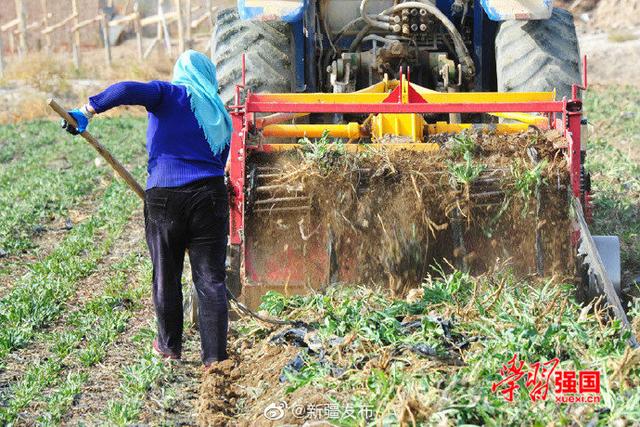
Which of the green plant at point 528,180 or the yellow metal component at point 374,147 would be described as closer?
the green plant at point 528,180

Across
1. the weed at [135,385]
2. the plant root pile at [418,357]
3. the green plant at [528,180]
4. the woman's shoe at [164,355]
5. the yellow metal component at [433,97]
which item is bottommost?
the woman's shoe at [164,355]

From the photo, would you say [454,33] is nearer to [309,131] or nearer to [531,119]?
[531,119]

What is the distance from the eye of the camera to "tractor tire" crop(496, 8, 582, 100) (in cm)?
679

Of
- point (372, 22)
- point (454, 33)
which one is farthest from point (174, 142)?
point (454, 33)

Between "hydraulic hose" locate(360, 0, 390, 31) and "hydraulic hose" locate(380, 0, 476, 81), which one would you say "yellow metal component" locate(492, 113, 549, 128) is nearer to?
"hydraulic hose" locate(380, 0, 476, 81)

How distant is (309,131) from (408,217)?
3.14 feet

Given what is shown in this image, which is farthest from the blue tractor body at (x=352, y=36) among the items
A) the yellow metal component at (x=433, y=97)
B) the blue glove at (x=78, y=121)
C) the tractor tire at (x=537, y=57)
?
the blue glove at (x=78, y=121)

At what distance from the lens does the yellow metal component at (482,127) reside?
6.11m

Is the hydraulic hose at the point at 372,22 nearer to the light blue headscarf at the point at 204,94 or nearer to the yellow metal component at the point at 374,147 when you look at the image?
the yellow metal component at the point at 374,147

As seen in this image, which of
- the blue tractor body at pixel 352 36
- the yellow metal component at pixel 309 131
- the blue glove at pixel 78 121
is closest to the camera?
the blue glove at pixel 78 121

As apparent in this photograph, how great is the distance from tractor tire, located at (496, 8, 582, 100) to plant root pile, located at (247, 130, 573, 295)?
1187 mm

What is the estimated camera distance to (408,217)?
5.64 m

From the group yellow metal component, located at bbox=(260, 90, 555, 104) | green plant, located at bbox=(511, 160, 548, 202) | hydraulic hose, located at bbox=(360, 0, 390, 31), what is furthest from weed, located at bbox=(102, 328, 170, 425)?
hydraulic hose, located at bbox=(360, 0, 390, 31)

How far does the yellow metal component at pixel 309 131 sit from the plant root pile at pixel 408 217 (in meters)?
0.49
